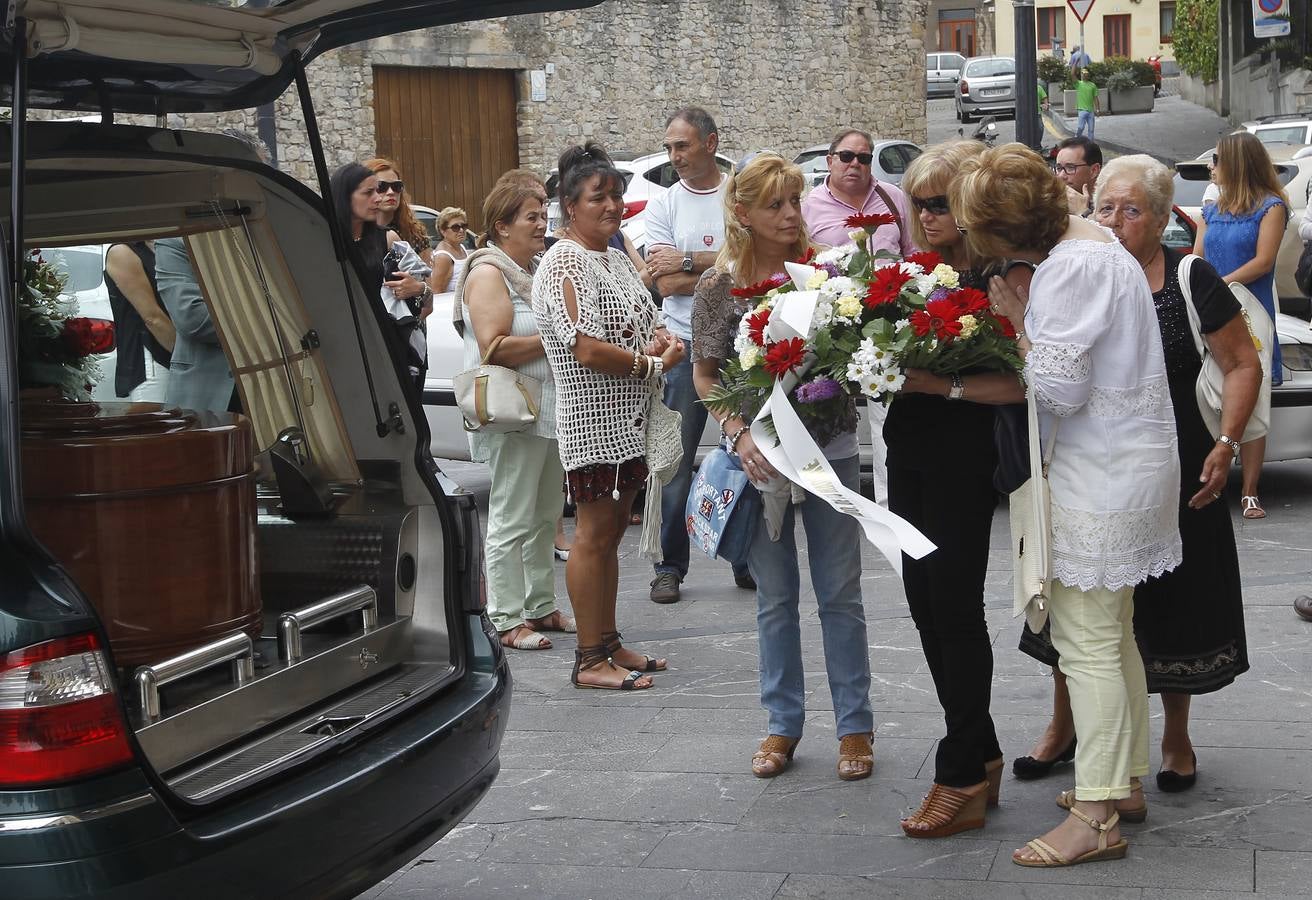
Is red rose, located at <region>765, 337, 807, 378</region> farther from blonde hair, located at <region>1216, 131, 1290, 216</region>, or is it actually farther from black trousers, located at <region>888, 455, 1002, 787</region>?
blonde hair, located at <region>1216, 131, 1290, 216</region>

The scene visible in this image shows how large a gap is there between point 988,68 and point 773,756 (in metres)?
45.7

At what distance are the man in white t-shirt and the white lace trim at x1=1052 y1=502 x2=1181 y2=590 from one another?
3.41 metres

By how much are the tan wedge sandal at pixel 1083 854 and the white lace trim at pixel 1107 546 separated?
597 mm

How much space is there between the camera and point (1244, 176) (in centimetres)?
924

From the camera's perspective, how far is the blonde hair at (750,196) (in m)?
5.05

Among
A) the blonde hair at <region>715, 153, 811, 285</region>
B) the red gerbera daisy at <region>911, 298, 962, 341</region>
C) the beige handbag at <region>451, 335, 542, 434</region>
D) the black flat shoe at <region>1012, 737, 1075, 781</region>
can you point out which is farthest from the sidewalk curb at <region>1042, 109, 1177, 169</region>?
the red gerbera daisy at <region>911, 298, 962, 341</region>

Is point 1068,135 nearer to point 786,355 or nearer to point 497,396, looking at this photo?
point 497,396

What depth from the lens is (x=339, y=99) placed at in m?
27.9

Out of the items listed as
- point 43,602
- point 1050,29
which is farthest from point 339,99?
point 1050,29

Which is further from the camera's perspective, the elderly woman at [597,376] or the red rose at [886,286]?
the elderly woman at [597,376]

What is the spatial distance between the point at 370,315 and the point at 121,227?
65 centimetres

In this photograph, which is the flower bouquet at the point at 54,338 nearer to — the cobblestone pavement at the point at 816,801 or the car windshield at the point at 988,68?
the cobblestone pavement at the point at 816,801

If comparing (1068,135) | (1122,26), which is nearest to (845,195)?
(1068,135)

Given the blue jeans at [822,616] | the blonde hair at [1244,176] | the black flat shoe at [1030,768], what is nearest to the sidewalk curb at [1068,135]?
the blonde hair at [1244,176]
